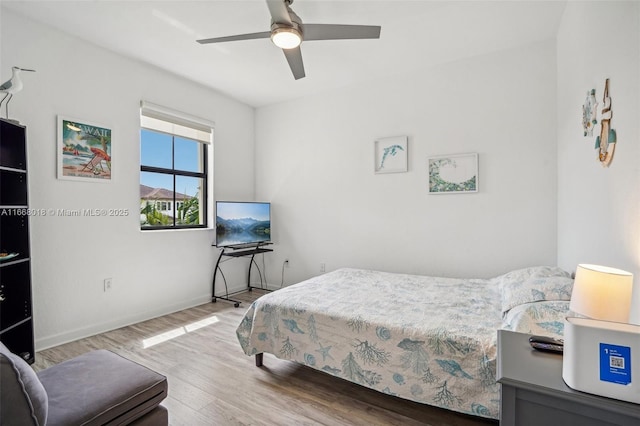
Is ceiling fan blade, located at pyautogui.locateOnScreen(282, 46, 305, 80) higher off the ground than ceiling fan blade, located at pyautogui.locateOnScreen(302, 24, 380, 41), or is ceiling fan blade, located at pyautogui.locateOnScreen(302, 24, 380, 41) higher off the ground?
ceiling fan blade, located at pyautogui.locateOnScreen(302, 24, 380, 41)

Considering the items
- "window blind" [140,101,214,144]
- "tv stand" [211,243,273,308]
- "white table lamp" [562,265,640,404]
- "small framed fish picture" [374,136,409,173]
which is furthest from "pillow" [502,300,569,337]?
"window blind" [140,101,214,144]

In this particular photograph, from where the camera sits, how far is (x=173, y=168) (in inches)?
150

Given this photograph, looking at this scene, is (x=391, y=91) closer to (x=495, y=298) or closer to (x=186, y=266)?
(x=495, y=298)

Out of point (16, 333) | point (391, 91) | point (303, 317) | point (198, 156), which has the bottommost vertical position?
point (16, 333)

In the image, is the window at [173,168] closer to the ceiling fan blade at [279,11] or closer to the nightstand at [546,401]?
the ceiling fan blade at [279,11]

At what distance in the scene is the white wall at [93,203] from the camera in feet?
8.49

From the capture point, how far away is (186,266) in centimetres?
380

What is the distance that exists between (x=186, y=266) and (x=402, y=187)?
9.17 ft

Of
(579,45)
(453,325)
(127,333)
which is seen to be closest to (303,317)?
(453,325)

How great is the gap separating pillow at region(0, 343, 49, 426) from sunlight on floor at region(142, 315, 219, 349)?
6.17 feet

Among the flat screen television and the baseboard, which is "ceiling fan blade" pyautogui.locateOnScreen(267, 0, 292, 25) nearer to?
the flat screen television

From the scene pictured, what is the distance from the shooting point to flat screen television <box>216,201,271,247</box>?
386cm

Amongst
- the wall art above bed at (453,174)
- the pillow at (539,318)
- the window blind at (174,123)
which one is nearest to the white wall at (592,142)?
the pillow at (539,318)

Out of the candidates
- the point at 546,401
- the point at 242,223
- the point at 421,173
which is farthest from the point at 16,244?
the point at 421,173
